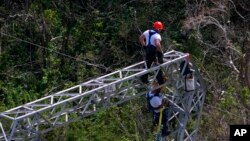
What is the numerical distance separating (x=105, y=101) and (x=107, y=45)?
9.64 m

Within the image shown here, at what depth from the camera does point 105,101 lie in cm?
1622

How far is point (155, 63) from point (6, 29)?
10.5m

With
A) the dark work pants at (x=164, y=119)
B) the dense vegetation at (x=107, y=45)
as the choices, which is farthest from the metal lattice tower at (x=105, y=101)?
the dense vegetation at (x=107, y=45)

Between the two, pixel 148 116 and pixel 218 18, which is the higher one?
pixel 218 18

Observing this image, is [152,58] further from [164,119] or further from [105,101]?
[164,119]

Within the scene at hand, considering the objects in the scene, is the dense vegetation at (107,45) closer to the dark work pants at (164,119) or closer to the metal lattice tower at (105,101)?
the metal lattice tower at (105,101)

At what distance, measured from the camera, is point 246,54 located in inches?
902

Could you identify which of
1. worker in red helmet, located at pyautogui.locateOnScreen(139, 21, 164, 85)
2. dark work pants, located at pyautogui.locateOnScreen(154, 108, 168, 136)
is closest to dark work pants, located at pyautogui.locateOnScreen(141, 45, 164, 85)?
worker in red helmet, located at pyautogui.locateOnScreen(139, 21, 164, 85)

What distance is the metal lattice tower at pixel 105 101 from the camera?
15.5m

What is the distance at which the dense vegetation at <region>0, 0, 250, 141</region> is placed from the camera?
22.8 metres

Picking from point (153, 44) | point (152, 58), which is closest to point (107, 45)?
point (152, 58)

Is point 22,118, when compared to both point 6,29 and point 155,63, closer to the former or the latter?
point 155,63

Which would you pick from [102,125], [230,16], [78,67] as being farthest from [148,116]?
[230,16]

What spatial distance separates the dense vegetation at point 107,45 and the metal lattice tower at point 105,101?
4.50 m
